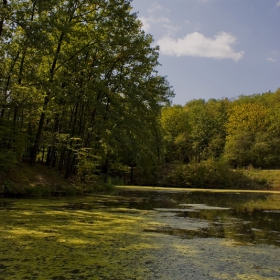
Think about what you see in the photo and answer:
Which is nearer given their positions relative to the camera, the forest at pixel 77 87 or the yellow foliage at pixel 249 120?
the forest at pixel 77 87

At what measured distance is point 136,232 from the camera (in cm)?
712

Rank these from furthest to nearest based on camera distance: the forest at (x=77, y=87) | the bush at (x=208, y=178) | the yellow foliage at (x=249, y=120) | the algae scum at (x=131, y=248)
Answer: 1. the yellow foliage at (x=249, y=120)
2. the bush at (x=208, y=178)
3. the forest at (x=77, y=87)
4. the algae scum at (x=131, y=248)

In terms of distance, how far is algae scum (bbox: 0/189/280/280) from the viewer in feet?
14.0

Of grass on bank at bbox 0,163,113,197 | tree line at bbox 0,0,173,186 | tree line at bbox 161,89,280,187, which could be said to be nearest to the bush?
tree line at bbox 161,89,280,187

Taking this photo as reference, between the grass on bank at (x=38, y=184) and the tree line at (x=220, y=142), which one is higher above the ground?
the tree line at (x=220, y=142)

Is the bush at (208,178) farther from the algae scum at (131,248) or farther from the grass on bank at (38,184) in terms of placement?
the algae scum at (131,248)

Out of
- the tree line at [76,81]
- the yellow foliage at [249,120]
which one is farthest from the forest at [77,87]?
the yellow foliage at [249,120]

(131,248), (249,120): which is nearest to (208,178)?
(249,120)

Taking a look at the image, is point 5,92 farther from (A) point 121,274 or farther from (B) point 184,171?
(B) point 184,171

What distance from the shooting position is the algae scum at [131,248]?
4281 mm

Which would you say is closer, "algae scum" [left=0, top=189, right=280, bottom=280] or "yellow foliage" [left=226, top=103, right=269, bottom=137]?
"algae scum" [left=0, top=189, right=280, bottom=280]

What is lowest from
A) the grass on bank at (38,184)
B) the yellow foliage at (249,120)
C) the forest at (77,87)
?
the grass on bank at (38,184)

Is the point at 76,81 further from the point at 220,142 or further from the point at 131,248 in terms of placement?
the point at 220,142

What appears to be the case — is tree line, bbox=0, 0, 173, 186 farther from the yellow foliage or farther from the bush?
the yellow foliage
